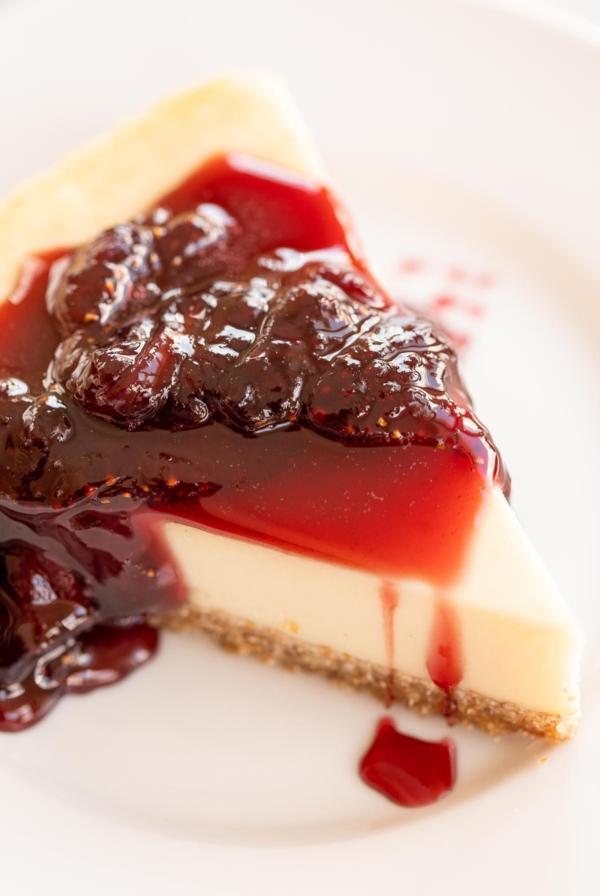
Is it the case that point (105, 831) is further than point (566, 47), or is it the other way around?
point (566, 47)

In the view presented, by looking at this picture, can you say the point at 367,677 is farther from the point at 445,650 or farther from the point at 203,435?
the point at 203,435

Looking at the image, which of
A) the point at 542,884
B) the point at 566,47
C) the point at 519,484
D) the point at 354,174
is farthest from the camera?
the point at 354,174

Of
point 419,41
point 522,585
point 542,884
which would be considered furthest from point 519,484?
point 419,41

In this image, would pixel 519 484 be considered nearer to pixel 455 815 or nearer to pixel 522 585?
pixel 522 585

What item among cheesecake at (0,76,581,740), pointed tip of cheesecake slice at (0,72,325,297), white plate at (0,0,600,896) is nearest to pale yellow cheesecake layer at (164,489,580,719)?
cheesecake at (0,76,581,740)

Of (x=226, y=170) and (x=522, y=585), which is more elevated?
(x=226, y=170)
